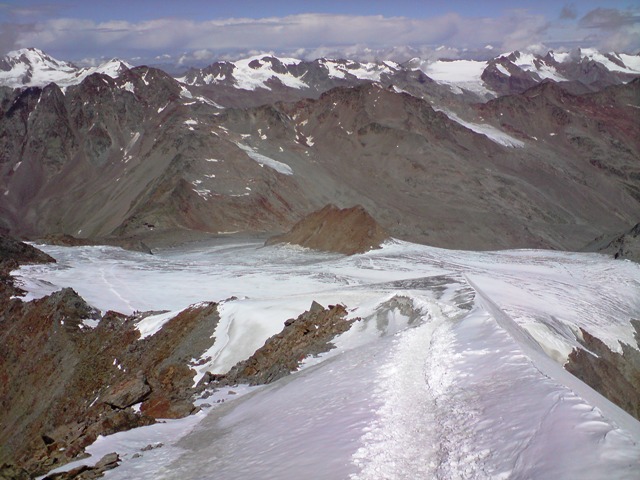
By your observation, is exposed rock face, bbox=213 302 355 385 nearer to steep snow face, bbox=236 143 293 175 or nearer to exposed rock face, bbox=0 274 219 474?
exposed rock face, bbox=0 274 219 474

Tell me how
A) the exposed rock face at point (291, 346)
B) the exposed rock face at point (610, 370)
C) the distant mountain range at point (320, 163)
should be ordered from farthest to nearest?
the distant mountain range at point (320, 163) < the exposed rock face at point (610, 370) < the exposed rock face at point (291, 346)

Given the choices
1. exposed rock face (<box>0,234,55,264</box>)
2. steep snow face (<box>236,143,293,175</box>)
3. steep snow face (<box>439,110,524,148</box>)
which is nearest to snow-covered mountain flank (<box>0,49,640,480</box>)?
exposed rock face (<box>0,234,55,264</box>)

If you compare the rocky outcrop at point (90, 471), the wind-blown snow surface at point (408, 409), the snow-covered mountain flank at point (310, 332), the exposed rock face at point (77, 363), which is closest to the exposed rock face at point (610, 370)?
the snow-covered mountain flank at point (310, 332)

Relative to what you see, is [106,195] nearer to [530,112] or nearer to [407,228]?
[407,228]

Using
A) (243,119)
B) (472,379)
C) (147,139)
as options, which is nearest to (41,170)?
(147,139)

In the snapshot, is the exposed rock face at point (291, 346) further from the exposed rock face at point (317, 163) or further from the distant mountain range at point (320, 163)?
the distant mountain range at point (320, 163)

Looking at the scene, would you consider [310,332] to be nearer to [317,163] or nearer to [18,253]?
[18,253]
